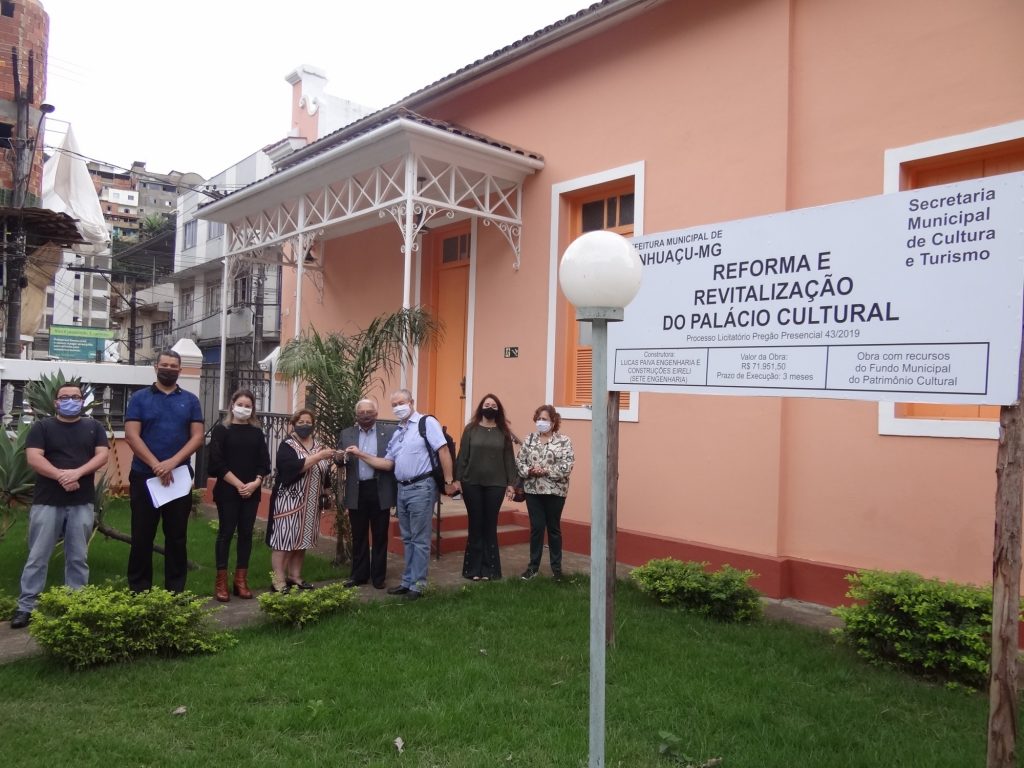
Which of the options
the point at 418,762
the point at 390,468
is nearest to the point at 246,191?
the point at 390,468

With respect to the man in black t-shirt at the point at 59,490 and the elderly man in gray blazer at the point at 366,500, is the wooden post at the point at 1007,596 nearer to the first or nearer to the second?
the elderly man in gray blazer at the point at 366,500

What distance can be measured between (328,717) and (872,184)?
5758 mm

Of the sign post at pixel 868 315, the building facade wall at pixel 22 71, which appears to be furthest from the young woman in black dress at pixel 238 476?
the building facade wall at pixel 22 71

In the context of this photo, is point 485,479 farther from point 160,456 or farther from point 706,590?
point 160,456

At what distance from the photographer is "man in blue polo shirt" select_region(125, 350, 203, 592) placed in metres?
5.81

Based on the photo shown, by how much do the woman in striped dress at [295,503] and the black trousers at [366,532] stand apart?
367 mm

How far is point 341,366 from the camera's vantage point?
743 cm

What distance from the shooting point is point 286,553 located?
6449mm

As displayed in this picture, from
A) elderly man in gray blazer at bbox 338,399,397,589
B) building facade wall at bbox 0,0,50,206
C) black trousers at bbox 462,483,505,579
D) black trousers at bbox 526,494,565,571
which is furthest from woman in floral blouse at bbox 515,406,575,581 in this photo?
building facade wall at bbox 0,0,50,206

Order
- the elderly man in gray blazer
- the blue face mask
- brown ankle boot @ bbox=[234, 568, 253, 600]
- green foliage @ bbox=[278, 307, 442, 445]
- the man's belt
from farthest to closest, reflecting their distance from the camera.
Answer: green foliage @ bbox=[278, 307, 442, 445] → the elderly man in gray blazer → the man's belt → brown ankle boot @ bbox=[234, 568, 253, 600] → the blue face mask

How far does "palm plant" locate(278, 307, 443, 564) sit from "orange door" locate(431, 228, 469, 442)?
2287 mm

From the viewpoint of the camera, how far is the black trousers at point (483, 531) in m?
6.95

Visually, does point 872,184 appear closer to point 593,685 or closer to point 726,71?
point 726,71

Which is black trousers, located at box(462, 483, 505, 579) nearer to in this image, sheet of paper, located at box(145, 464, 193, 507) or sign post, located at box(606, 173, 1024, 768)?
sign post, located at box(606, 173, 1024, 768)
